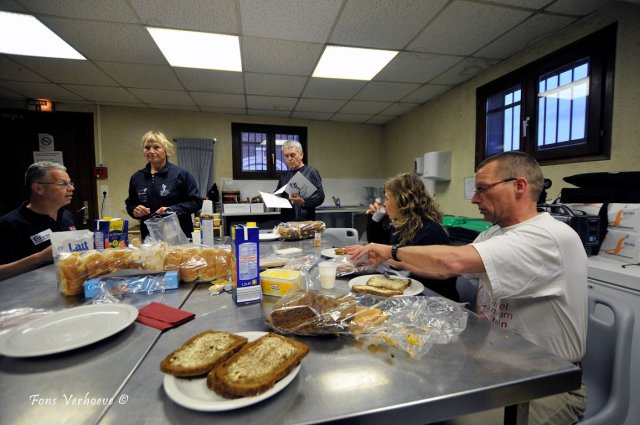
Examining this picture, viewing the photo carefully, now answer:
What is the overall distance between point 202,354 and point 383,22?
8.46 feet

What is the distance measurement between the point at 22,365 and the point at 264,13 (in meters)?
2.39

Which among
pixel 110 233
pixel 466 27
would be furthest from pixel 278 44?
pixel 110 233

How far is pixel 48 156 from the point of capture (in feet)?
13.9

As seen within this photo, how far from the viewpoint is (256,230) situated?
0.96 m

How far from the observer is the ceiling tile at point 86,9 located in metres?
2.02

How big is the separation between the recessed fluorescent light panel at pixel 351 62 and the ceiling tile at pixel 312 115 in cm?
145

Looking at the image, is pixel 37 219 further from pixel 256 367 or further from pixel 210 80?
pixel 210 80

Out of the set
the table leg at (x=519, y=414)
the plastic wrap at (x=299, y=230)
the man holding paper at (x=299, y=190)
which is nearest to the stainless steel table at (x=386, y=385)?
the table leg at (x=519, y=414)

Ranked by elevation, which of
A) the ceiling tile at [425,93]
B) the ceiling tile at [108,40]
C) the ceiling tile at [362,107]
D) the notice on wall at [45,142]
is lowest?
the notice on wall at [45,142]

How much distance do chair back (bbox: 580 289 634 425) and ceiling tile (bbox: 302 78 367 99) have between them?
10.4ft

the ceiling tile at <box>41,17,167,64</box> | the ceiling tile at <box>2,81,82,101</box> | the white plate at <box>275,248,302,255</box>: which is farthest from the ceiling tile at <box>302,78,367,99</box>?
the ceiling tile at <box>2,81,82,101</box>

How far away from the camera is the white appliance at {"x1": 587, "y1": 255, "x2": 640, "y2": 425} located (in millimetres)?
1250

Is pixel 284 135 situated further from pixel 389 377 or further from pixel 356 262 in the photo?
pixel 389 377

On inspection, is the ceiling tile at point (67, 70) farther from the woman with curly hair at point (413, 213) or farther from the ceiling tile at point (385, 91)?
the woman with curly hair at point (413, 213)
